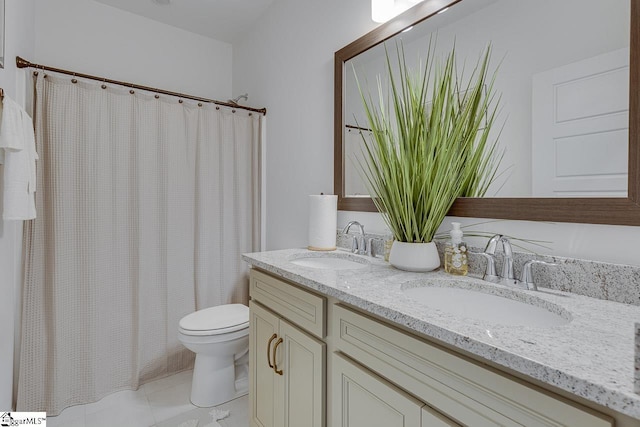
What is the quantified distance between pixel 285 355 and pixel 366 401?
43 centimetres

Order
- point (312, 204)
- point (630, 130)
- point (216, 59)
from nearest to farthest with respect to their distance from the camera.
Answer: point (630, 130) < point (312, 204) < point (216, 59)

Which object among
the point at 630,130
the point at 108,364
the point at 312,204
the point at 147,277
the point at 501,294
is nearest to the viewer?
the point at 630,130

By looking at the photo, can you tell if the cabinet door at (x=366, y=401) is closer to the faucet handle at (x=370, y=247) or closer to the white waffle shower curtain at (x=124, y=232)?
the faucet handle at (x=370, y=247)

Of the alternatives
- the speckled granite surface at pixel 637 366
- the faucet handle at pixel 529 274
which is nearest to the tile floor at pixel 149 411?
the faucet handle at pixel 529 274

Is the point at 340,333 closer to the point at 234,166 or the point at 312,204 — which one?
the point at 312,204

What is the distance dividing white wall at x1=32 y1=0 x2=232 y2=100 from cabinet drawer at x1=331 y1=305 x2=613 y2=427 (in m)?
2.47

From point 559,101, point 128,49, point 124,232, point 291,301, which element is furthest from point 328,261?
point 128,49

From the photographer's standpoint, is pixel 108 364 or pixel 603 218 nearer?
pixel 603 218

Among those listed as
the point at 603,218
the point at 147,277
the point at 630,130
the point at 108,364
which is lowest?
the point at 108,364

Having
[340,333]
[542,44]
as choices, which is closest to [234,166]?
[340,333]

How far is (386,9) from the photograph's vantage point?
139 cm

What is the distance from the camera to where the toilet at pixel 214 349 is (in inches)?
68.1

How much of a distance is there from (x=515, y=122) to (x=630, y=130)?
287 millimetres

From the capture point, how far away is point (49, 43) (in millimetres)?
2061
